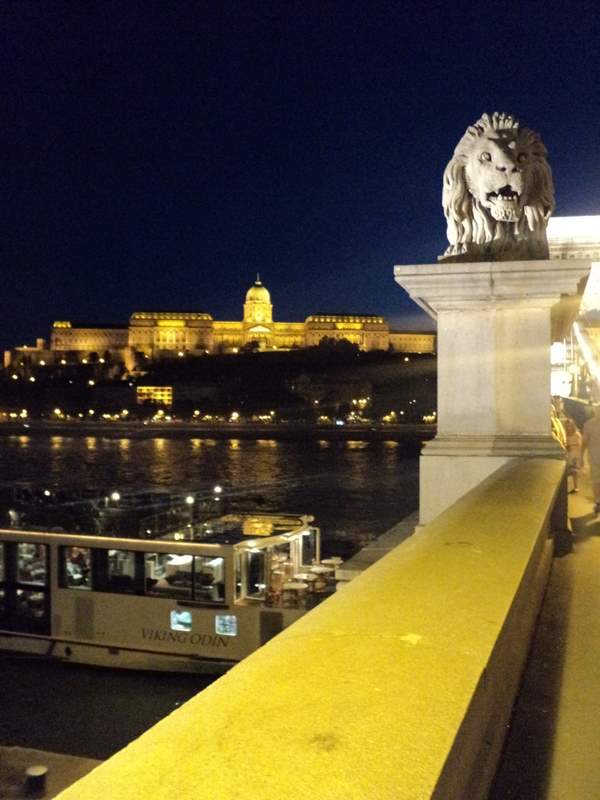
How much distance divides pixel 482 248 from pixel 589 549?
1770 mm

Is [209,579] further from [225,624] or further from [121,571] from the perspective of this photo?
[121,571]

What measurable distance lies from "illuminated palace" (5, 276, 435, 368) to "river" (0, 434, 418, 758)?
61951mm

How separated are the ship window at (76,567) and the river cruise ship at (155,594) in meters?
0.02

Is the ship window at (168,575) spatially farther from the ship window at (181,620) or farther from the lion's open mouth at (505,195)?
the lion's open mouth at (505,195)

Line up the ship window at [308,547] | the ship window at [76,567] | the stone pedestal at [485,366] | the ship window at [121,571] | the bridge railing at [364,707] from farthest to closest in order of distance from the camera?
the ship window at [308,547], the ship window at [76,567], the ship window at [121,571], the stone pedestal at [485,366], the bridge railing at [364,707]

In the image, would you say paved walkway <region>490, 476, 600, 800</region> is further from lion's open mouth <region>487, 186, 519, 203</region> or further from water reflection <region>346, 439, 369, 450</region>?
water reflection <region>346, 439, 369, 450</region>

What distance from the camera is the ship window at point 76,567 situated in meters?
16.7

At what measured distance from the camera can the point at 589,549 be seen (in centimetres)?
462

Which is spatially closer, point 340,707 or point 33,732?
point 340,707

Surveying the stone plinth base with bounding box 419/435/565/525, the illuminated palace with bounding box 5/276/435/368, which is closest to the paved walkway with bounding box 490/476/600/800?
the stone plinth base with bounding box 419/435/565/525

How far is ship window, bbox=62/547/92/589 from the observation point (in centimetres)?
1672

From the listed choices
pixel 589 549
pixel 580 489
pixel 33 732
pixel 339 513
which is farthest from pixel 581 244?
pixel 339 513

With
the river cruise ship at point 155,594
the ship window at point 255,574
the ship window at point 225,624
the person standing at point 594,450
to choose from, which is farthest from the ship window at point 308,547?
the person standing at point 594,450

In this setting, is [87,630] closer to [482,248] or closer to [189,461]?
[482,248]
